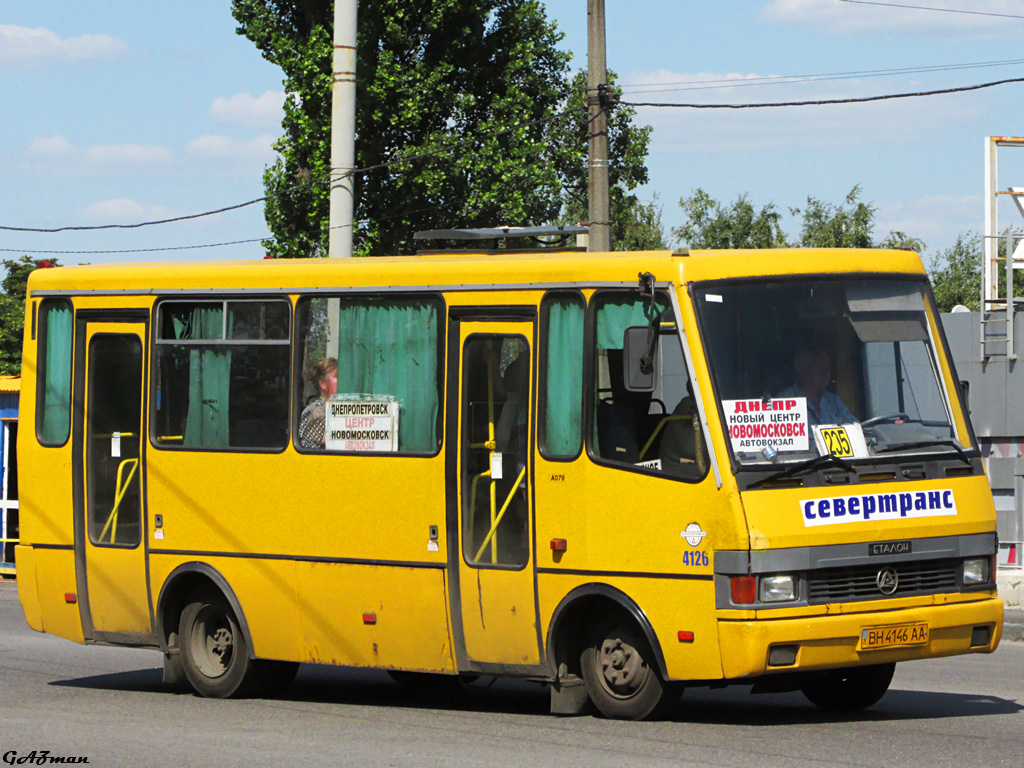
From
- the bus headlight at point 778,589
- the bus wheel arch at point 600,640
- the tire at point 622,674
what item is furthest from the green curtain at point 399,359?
the bus headlight at point 778,589

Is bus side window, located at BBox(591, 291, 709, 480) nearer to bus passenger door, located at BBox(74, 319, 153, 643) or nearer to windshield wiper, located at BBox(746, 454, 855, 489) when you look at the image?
windshield wiper, located at BBox(746, 454, 855, 489)

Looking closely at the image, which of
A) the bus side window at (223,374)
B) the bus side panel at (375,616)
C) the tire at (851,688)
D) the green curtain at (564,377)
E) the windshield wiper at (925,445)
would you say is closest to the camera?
the windshield wiper at (925,445)

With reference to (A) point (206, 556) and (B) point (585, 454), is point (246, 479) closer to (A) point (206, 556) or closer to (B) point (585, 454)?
(A) point (206, 556)

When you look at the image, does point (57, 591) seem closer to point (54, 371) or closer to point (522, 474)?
point (54, 371)

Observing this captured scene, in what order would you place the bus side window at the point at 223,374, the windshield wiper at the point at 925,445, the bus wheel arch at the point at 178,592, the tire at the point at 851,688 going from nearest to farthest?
the windshield wiper at the point at 925,445 → the tire at the point at 851,688 → the bus side window at the point at 223,374 → the bus wheel arch at the point at 178,592

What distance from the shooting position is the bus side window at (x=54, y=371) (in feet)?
39.8

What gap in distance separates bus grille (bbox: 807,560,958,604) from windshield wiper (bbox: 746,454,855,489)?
0.53 meters

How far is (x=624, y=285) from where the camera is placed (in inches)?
366

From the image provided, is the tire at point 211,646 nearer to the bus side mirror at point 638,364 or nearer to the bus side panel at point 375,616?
the bus side panel at point 375,616

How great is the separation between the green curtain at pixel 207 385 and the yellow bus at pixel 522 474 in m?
0.02

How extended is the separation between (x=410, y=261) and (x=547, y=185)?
22.1 m

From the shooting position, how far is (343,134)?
60.1 ft

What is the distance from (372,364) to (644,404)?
2183mm

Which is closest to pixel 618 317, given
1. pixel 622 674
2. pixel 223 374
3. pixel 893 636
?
pixel 622 674
